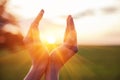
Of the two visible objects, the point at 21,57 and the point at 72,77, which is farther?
the point at 21,57

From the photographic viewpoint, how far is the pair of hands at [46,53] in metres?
1.45

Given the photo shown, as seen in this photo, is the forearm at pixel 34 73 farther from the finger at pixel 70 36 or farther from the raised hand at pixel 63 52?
the finger at pixel 70 36

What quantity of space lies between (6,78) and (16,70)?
0.17 m

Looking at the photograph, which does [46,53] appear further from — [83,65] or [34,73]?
[83,65]

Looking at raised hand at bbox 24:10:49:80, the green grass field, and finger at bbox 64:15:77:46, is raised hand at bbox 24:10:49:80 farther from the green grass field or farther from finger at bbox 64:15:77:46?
the green grass field

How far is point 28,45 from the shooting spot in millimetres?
1450

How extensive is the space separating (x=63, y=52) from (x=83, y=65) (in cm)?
261

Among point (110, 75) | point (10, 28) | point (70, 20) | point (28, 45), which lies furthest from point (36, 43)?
point (110, 75)

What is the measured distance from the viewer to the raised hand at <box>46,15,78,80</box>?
1451 millimetres

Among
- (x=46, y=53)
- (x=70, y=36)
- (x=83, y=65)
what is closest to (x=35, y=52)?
(x=46, y=53)

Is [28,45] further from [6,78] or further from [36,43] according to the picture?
[6,78]

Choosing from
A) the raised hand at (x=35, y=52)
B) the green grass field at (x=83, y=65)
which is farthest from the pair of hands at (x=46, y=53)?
the green grass field at (x=83, y=65)

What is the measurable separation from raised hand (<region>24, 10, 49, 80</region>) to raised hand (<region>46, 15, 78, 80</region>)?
0.03 meters

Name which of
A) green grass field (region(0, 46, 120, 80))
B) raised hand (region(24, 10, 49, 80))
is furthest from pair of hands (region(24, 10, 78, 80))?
green grass field (region(0, 46, 120, 80))
